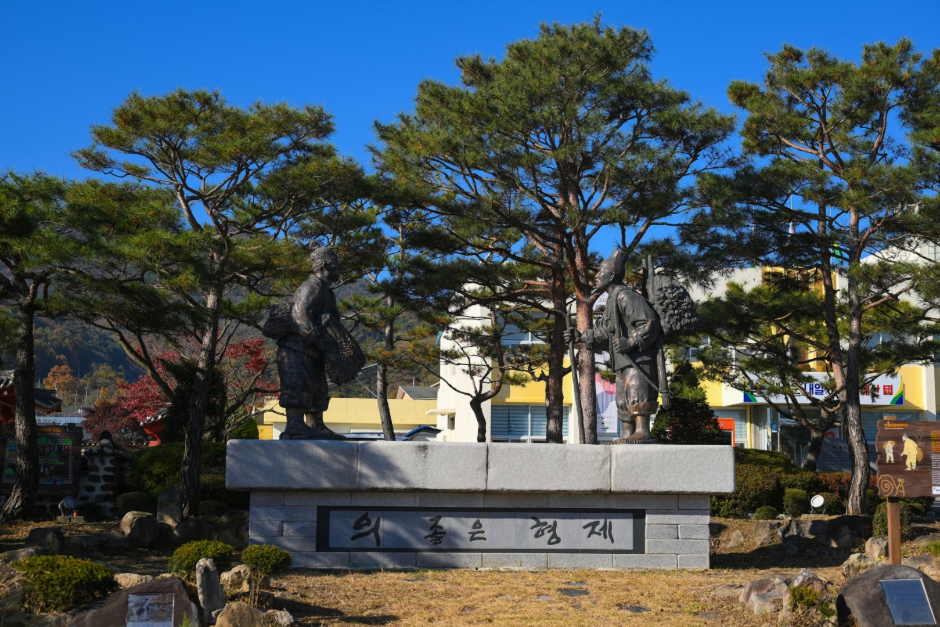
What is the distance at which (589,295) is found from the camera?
14688mm

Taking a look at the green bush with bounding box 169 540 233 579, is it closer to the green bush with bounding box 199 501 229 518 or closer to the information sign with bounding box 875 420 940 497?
the green bush with bounding box 199 501 229 518

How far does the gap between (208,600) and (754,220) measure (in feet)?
38.0

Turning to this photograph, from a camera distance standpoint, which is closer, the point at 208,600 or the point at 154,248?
the point at 208,600

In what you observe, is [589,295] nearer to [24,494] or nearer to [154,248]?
[154,248]

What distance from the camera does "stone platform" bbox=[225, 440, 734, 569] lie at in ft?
26.8

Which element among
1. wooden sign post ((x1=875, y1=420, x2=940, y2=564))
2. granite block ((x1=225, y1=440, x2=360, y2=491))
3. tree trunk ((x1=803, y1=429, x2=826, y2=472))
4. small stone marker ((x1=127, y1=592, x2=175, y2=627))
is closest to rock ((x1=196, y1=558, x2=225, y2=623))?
small stone marker ((x1=127, y1=592, x2=175, y2=627))

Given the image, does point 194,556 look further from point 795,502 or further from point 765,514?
point 795,502

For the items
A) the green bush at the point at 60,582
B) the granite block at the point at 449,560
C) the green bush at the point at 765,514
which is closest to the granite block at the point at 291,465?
the granite block at the point at 449,560

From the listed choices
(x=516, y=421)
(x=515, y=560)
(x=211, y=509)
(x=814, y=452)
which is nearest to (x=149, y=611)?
(x=515, y=560)

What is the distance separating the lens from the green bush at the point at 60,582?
18.4ft

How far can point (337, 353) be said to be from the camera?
8672 mm

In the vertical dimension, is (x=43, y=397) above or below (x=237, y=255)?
below

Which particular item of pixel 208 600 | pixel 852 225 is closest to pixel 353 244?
pixel 852 225

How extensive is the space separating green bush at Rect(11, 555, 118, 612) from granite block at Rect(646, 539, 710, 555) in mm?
4954
